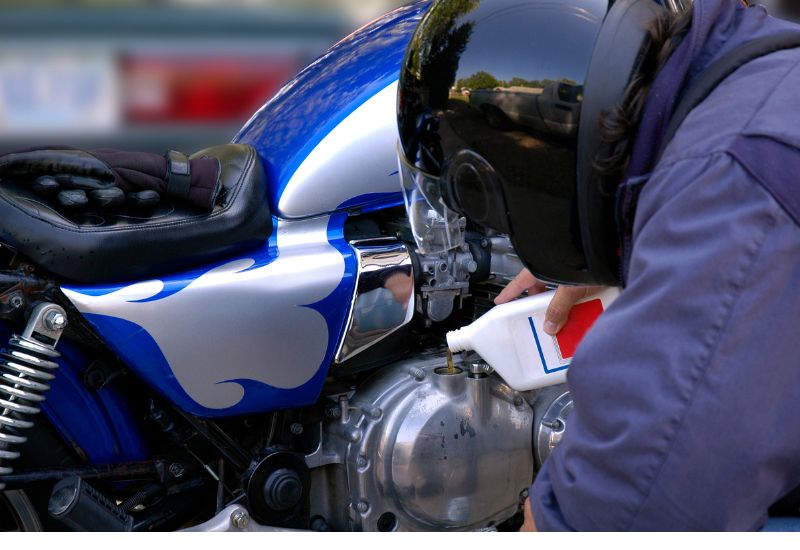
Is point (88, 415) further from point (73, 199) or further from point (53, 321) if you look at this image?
point (73, 199)

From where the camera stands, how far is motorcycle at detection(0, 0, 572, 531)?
213 centimetres

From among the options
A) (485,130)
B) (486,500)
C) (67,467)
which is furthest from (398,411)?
(485,130)

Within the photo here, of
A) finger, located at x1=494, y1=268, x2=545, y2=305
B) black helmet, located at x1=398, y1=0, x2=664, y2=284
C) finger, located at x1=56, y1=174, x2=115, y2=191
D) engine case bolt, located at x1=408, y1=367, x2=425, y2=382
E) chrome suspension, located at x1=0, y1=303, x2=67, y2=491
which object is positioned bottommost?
engine case bolt, located at x1=408, y1=367, x2=425, y2=382

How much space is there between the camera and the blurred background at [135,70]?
16.8ft

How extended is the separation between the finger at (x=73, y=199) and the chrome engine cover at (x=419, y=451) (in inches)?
30.4

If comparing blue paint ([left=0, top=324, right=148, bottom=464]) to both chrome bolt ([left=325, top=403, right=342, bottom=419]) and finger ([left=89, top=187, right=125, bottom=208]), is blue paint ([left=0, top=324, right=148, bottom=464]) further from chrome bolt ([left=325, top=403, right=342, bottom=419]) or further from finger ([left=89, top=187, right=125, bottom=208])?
chrome bolt ([left=325, top=403, right=342, bottom=419])

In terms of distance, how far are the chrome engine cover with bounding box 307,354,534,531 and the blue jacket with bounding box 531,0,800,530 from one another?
4.04ft

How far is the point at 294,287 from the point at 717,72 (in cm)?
120

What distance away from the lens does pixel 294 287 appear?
2291 millimetres

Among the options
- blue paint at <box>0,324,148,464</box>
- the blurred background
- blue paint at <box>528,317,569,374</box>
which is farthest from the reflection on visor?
the blurred background

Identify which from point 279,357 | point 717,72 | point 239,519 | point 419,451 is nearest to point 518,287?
point 419,451

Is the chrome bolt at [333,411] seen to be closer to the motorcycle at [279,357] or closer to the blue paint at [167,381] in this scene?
the motorcycle at [279,357]

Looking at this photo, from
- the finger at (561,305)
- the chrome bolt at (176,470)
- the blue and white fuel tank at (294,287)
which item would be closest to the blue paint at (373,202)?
the blue and white fuel tank at (294,287)

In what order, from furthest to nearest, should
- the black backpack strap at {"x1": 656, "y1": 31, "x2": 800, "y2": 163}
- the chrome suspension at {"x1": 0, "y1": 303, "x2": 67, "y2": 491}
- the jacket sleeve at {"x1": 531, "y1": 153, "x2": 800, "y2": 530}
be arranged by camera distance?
the chrome suspension at {"x1": 0, "y1": 303, "x2": 67, "y2": 491}
the black backpack strap at {"x1": 656, "y1": 31, "x2": 800, "y2": 163}
the jacket sleeve at {"x1": 531, "y1": 153, "x2": 800, "y2": 530}
